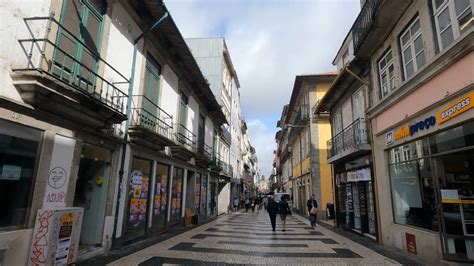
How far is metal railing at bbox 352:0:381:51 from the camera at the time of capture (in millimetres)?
9108

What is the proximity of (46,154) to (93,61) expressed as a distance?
2795 millimetres

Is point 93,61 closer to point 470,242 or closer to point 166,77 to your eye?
point 166,77

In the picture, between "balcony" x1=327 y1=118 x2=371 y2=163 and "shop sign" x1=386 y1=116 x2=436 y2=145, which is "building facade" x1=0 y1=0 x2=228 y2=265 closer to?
"balcony" x1=327 y1=118 x2=371 y2=163

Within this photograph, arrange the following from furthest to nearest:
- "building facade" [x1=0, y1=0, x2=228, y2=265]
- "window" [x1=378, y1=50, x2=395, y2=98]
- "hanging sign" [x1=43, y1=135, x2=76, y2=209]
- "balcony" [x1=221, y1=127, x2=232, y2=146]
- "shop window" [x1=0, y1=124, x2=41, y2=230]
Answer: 1. "balcony" [x1=221, y1=127, x2=232, y2=146]
2. "window" [x1=378, y1=50, x2=395, y2=98]
3. "hanging sign" [x1=43, y1=135, x2=76, y2=209]
4. "building facade" [x1=0, y1=0, x2=228, y2=265]
5. "shop window" [x1=0, y1=124, x2=41, y2=230]

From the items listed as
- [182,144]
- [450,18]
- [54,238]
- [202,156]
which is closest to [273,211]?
[182,144]

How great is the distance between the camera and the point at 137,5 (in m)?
9.12

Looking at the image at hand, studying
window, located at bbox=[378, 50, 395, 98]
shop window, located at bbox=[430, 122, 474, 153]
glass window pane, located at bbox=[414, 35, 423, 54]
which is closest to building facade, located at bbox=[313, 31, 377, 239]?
window, located at bbox=[378, 50, 395, 98]

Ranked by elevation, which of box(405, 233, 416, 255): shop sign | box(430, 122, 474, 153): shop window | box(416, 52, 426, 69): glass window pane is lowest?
box(405, 233, 416, 255): shop sign

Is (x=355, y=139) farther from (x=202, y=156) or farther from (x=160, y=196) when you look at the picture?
(x=202, y=156)

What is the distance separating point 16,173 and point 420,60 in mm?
9588

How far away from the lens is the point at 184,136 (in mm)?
13734

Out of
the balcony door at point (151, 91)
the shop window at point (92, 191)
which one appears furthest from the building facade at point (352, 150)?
the shop window at point (92, 191)

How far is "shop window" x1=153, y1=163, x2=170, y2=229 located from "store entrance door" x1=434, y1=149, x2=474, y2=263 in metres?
9.14

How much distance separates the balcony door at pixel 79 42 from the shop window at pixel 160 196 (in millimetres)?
5177
